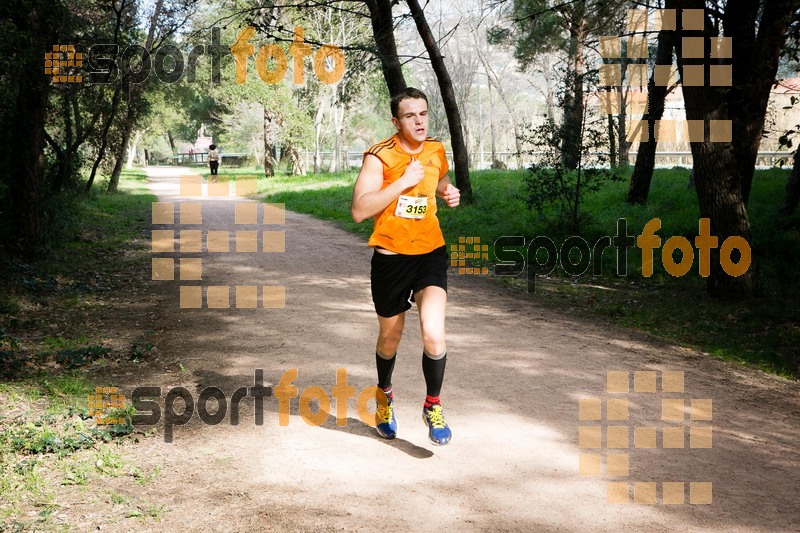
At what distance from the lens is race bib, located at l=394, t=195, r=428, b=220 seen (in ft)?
15.2

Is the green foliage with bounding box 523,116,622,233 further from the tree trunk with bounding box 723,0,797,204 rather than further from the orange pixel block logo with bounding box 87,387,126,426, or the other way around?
the orange pixel block logo with bounding box 87,387,126,426

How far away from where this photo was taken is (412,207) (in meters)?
4.65

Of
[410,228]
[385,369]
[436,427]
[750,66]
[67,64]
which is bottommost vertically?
[436,427]

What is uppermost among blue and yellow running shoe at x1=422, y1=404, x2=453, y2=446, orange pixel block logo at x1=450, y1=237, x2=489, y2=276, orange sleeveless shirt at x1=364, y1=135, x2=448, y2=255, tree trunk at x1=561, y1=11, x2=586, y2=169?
tree trunk at x1=561, y1=11, x2=586, y2=169

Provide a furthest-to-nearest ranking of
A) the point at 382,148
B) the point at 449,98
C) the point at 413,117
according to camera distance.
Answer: the point at 449,98, the point at 382,148, the point at 413,117

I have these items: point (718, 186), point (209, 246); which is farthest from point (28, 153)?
point (718, 186)

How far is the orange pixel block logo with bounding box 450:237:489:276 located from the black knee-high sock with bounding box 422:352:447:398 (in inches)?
289

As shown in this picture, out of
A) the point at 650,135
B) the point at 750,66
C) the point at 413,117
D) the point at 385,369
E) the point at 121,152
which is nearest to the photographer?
the point at 413,117

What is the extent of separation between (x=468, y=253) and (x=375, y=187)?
31.1ft

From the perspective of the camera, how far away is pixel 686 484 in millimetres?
4414

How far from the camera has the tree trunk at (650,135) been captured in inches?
637

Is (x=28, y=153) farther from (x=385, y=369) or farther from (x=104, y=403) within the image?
(x=385, y=369)

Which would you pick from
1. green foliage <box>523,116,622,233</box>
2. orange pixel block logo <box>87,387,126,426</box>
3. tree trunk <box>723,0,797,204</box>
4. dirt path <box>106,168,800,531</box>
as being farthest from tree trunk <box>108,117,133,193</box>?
orange pixel block logo <box>87,387,126,426</box>

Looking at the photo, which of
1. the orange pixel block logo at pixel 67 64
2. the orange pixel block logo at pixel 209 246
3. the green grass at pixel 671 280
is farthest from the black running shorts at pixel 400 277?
the orange pixel block logo at pixel 67 64
